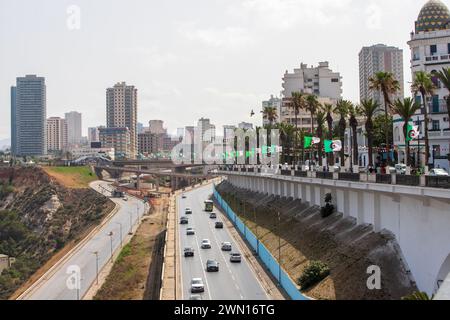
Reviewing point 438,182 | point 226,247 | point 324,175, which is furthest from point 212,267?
point 438,182

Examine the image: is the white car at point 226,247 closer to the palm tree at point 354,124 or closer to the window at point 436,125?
the palm tree at point 354,124

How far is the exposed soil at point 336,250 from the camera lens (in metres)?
39.6

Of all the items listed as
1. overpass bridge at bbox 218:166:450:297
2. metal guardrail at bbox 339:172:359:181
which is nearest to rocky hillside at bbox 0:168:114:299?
metal guardrail at bbox 339:172:359:181

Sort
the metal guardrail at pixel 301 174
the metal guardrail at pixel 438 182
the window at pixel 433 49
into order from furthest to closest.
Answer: the window at pixel 433 49 → the metal guardrail at pixel 301 174 → the metal guardrail at pixel 438 182

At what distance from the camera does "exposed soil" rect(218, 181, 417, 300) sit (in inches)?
1558

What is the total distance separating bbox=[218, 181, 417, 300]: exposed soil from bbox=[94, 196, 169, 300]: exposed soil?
47.6 feet

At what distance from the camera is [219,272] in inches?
2498

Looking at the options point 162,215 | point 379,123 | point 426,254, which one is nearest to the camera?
point 426,254

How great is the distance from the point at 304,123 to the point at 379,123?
237ft

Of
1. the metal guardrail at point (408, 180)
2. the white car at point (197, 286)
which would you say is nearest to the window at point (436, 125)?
the white car at point (197, 286)

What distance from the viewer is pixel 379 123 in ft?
314

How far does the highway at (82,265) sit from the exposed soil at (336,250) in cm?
2418
